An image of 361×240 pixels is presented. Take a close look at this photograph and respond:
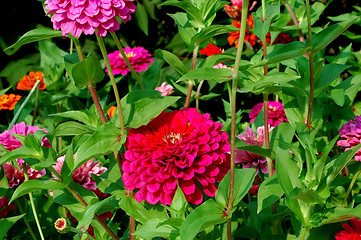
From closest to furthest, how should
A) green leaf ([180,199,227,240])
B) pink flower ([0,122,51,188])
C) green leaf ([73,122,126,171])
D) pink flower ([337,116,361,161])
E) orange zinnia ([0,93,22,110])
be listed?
1. green leaf ([180,199,227,240])
2. green leaf ([73,122,126,171])
3. pink flower ([337,116,361,161])
4. pink flower ([0,122,51,188])
5. orange zinnia ([0,93,22,110])

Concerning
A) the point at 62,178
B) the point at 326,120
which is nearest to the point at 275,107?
the point at 326,120

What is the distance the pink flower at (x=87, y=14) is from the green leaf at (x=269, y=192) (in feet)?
1.12

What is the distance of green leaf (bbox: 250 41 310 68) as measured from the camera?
61 cm

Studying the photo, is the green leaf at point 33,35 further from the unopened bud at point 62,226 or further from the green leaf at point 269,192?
the green leaf at point 269,192

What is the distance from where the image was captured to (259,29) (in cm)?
83

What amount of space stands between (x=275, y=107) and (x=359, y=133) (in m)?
0.41

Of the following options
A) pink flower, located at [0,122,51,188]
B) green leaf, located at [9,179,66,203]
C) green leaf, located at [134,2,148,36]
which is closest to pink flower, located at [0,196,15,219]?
pink flower, located at [0,122,51,188]

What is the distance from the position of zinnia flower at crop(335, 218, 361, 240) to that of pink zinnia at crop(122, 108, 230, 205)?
0.20 metres

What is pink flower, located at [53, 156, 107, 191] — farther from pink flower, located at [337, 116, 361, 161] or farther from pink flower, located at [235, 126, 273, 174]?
pink flower, located at [337, 116, 361, 161]

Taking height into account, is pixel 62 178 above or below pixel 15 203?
above

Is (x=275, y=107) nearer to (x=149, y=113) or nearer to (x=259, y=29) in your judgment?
(x=259, y=29)

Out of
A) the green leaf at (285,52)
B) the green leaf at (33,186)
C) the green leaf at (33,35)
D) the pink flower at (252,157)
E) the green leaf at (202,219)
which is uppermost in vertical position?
the green leaf at (33,35)

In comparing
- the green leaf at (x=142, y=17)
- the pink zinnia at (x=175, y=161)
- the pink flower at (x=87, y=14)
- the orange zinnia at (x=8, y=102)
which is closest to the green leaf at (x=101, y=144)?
the pink zinnia at (x=175, y=161)

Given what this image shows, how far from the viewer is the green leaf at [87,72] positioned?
2.38 ft
